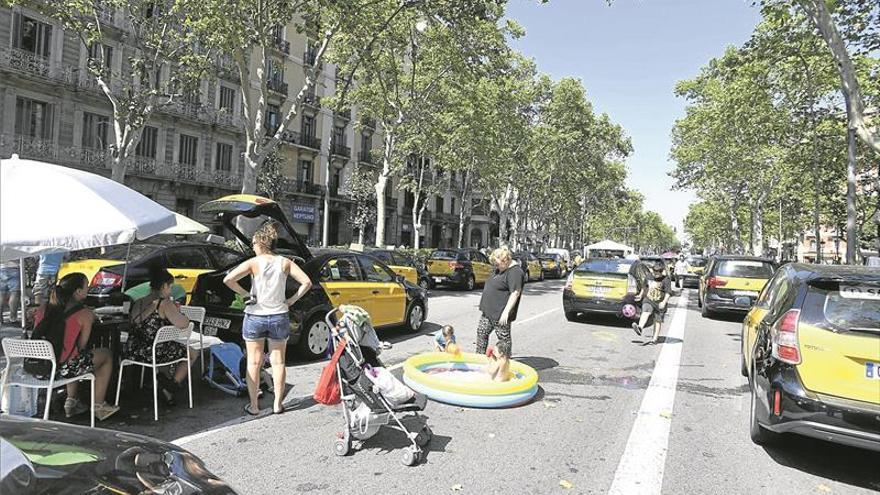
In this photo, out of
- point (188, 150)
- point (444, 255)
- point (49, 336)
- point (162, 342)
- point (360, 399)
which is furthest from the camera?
point (188, 150)

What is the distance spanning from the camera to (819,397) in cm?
392

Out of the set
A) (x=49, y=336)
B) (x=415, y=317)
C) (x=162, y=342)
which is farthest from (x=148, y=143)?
(x=49, y=336)

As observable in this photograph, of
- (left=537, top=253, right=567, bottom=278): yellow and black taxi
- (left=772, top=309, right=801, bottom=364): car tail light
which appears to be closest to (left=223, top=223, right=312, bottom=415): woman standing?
(left=772, top=309, right=801, bottom=364): car tail light

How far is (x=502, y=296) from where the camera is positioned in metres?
6.57

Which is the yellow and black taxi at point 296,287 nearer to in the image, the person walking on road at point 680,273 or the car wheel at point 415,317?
the car wheel at point 415,317

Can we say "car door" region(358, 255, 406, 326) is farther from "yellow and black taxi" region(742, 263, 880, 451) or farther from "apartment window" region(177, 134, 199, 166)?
"apartment window" region(177, 134, 199, 166)

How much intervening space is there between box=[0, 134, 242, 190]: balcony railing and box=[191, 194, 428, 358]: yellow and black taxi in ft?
58.3

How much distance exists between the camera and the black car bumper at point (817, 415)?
3750 mm

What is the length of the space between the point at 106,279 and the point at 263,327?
14.1 ft

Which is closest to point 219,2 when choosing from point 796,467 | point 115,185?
point 115,185

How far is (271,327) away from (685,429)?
4.04 m

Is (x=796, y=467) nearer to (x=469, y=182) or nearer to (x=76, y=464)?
(x=76, y=464)

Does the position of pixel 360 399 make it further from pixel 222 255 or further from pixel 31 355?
pixel 222 255

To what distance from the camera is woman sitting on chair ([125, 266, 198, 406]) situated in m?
5.31
